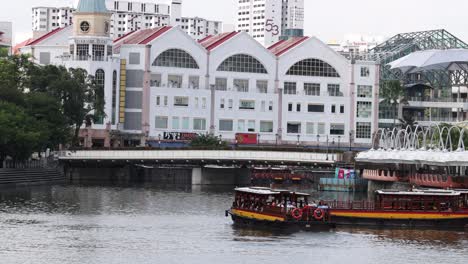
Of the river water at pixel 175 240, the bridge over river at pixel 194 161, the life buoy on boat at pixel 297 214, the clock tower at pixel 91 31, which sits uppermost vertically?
the clock tower at pixel 91 31

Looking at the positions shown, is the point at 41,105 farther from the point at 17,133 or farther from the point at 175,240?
the point at 175,240

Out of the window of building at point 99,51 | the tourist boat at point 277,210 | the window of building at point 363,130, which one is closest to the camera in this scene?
the tourist boat at point 277,210

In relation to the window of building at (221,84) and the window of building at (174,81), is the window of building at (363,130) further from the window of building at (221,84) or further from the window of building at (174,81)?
the window of building at (174,81)

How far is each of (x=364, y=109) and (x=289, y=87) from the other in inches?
434

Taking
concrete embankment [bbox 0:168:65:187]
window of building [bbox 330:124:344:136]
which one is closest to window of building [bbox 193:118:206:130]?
window of building [bbox 330:124:344:136]

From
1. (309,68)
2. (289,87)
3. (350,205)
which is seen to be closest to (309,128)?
(289,87)

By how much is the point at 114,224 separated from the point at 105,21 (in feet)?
267

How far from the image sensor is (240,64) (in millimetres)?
188125

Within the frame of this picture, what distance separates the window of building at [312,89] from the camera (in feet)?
625

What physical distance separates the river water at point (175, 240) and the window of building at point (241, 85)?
243 feet

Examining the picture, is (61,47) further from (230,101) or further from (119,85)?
(230,101)

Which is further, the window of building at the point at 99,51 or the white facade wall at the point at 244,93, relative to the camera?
the white facade wall at the point at 244,93

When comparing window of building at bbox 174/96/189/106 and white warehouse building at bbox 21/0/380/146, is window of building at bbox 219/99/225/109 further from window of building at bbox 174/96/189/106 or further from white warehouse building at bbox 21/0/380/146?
window of building at bbox 174/96/189/106

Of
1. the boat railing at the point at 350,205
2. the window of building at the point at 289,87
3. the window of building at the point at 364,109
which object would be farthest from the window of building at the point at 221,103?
the boat railing at the point at 350,205
